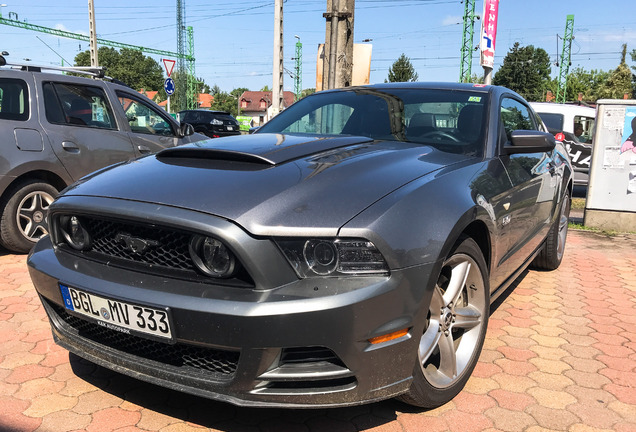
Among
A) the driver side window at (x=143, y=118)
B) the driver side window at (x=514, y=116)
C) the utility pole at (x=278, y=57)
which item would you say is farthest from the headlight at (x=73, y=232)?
the utility pole at (x=278, y=57)

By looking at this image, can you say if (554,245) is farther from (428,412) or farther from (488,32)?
(488,32)

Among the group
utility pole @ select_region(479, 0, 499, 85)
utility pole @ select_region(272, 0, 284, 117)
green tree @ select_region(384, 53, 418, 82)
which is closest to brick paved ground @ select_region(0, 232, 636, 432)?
utility pole @ select_region(479, 0, 499, 85)

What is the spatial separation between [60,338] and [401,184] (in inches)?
63.8

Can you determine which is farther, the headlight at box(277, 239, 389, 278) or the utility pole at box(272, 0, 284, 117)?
the utility pole at box(272, 0, 284, 117)

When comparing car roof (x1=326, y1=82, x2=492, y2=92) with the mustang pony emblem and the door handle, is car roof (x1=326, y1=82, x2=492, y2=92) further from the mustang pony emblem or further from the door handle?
the door handle

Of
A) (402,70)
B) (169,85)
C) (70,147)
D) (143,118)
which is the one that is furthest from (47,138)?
(402,70)

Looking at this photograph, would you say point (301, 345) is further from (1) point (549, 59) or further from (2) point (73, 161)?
(1) point (549, 59)

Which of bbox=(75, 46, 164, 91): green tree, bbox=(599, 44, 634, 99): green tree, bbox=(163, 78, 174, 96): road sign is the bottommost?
bbox=(163, 78, 174, 96): road sign

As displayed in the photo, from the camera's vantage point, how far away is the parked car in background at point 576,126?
11023 millimetres

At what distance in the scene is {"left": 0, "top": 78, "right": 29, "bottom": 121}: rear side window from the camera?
4922 mm

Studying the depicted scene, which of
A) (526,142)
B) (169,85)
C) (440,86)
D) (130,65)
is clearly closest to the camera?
(526,142)

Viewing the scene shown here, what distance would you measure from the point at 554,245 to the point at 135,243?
3981mm

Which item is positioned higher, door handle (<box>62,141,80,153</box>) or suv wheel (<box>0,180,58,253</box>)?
door handle (<box>62,141,80,153</box>)

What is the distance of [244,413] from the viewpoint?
2.45 meters
